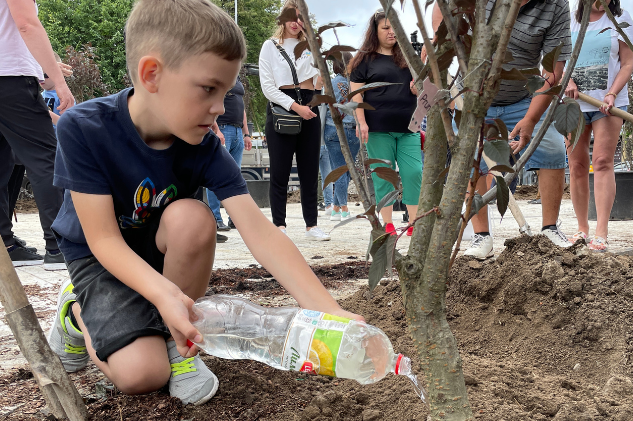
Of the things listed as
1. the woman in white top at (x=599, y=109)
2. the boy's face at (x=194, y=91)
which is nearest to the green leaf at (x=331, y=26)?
the boy's face at (x=194, y=91)

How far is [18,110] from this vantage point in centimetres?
351

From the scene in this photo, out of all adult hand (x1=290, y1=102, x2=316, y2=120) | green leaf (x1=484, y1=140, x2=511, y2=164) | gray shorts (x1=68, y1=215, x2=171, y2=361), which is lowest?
gray shorts (x1=68, y1=215, x2=171, y2=361)

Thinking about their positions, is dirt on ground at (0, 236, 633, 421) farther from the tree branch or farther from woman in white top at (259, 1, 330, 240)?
woman in white top at (259, 1, 330, 240)

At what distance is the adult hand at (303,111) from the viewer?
469 cm

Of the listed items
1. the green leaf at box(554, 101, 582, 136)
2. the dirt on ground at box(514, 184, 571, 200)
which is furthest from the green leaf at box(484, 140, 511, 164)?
the dirt on ground at box(514, 184, 571, 200)

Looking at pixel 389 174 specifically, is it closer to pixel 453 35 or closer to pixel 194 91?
pixel 453 35

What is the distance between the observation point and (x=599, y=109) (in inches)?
157

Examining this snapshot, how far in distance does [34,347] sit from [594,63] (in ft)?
14.4

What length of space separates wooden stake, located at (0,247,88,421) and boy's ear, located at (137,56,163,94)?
2.04 feet

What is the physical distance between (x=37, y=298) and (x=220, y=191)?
5.80ft

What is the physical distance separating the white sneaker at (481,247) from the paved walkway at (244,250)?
0.61 meters

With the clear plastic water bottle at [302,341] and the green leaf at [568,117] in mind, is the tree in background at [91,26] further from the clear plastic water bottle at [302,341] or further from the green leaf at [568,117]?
the green leaf at [568,117]

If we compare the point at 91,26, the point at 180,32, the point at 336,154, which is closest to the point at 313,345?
the point at 180,32

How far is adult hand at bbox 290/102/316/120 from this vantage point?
469cm
